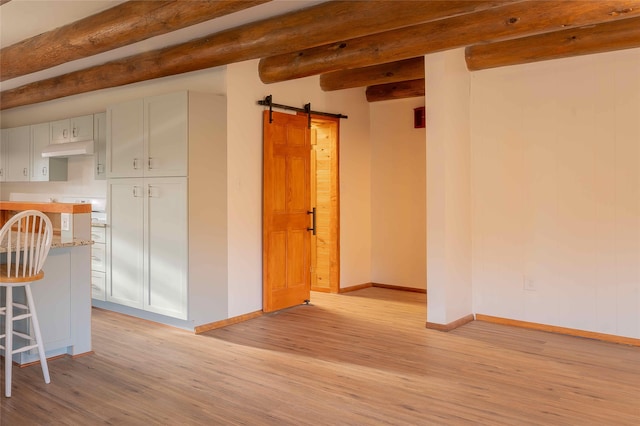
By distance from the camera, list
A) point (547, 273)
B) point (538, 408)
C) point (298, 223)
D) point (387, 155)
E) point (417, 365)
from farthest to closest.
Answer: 1. point (387, 155)
2. point (298, 223)
3. point (547, 273)
4. point (417, 365)
5. point (538, 408)

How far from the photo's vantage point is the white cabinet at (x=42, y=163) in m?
6.21

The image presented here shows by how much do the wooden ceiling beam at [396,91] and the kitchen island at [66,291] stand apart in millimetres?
4000

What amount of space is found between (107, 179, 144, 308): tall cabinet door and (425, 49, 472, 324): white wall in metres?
2.76

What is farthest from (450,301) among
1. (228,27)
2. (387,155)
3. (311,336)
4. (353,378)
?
(228,27)

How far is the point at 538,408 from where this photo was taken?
9.52ft

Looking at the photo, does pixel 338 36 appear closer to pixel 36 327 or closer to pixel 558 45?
pixel 558 45

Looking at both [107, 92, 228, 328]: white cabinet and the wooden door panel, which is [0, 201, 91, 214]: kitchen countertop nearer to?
[107, 92, 228, 328]: white cabinet

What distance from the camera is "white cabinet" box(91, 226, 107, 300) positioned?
17.0 ft

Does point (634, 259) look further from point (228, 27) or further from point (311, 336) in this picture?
point (228, 27)

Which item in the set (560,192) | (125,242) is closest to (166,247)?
(125,242)

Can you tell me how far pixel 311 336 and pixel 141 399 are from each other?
1.70 m

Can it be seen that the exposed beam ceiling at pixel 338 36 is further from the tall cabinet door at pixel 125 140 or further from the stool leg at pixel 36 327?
the stool leg at pixel 36 327

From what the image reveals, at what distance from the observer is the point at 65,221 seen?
3.95 metres

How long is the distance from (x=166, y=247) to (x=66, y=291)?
1.01 metres
